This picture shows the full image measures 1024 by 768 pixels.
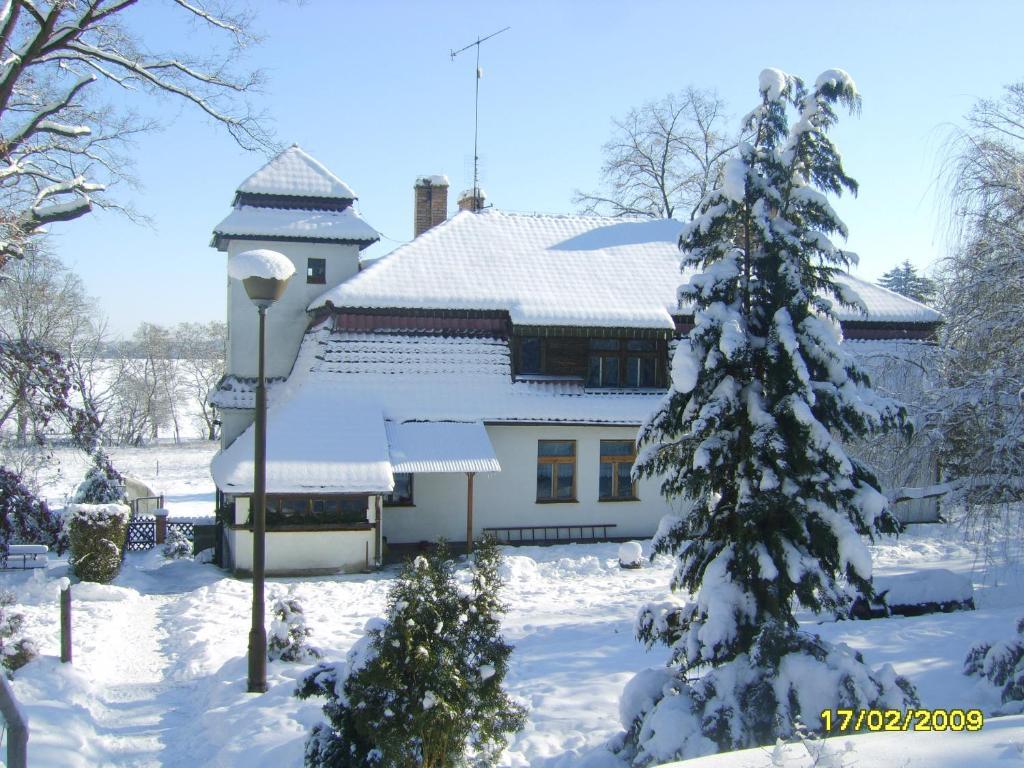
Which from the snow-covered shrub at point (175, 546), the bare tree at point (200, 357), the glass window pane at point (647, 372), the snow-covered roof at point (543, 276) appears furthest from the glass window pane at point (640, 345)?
the bare tree at point (200, 357)

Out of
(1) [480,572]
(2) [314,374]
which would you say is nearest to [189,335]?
(2) [314,374]

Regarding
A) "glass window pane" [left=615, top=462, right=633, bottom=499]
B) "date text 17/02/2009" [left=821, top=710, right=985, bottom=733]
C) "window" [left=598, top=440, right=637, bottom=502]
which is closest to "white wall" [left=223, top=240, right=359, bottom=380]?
"window" [left=598, top=440, right=637, bottom=502]

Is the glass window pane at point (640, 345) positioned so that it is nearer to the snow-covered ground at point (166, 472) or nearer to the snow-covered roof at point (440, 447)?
the snow-covered roof at point (440, 447)

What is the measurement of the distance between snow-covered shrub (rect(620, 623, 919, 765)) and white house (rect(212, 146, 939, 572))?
11282mm

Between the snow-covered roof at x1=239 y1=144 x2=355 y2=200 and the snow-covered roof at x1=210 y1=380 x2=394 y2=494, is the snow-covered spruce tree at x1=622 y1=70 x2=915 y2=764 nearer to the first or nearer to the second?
the snow-covered roof at x1=210 y1=380 x2=394 y2=494

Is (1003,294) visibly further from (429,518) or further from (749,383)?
(429,518)

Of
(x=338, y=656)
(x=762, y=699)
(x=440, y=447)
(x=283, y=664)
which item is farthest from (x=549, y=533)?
(x=762, y=699)

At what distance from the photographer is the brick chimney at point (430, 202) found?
26297 mm

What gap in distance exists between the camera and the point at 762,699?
6.61 meters

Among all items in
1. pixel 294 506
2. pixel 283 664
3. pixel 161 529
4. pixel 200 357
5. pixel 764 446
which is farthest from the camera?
pixel 200 357

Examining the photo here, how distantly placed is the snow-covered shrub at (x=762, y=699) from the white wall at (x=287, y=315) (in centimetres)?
1737

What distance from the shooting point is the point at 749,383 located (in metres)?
7.85

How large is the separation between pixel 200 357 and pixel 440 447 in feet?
237

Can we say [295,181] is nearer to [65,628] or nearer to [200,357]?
[65,628]
